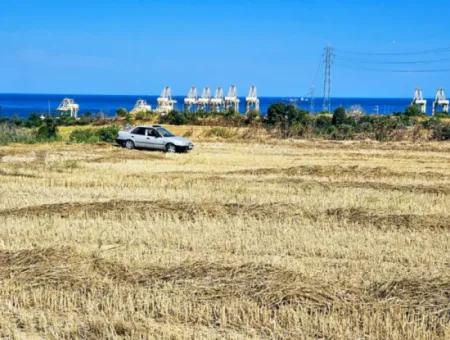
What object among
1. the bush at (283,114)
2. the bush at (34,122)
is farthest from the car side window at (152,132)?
the bush at (34,122)

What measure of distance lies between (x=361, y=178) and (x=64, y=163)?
11.6 m

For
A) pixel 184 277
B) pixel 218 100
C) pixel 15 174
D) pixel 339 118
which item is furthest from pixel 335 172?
pixel 218 100

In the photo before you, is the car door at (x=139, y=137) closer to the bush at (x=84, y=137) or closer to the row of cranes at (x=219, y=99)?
the bush at (x=84, y=137)

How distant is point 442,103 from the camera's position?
266ft

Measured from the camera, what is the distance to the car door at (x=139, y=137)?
33.8 m

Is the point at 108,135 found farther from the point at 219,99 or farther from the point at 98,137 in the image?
→ the point at 219,99

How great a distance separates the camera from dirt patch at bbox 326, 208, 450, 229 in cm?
1338

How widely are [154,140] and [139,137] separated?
905 mm

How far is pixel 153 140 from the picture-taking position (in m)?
33.5

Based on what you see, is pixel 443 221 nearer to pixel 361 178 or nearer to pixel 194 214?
pixel 194 214

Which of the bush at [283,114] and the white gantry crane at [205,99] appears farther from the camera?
the white gantry crane at [205,99]

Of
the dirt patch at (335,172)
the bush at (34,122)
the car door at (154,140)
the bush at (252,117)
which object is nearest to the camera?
the dirt patch at (335,172)

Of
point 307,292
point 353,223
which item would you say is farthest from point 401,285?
point 353,223

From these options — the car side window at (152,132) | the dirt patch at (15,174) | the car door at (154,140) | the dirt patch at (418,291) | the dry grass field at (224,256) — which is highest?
the car side window at (152,132)
